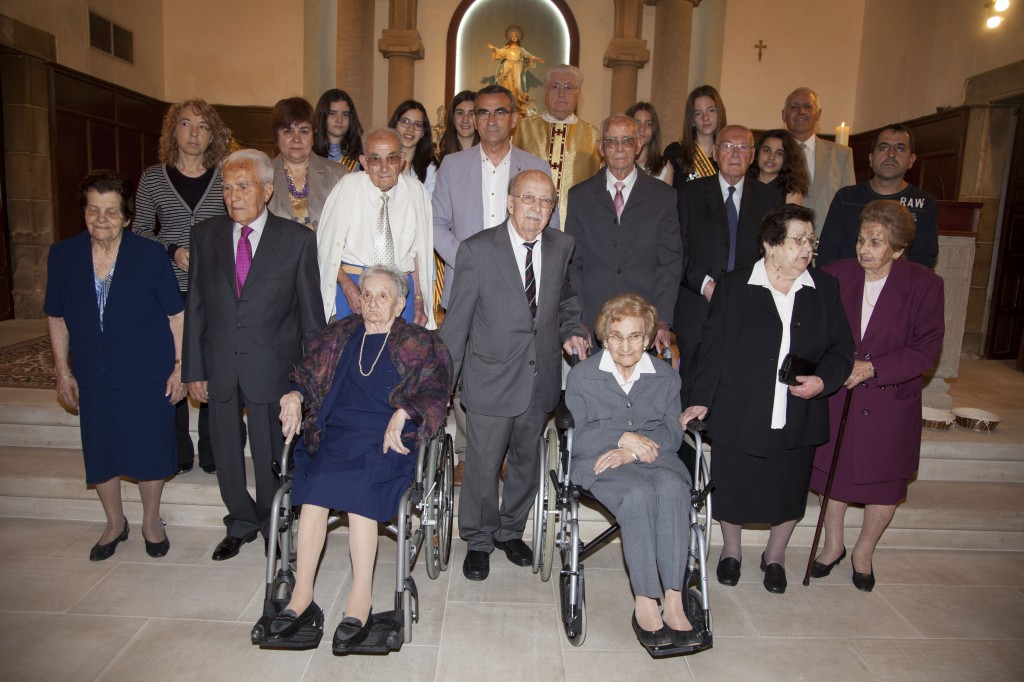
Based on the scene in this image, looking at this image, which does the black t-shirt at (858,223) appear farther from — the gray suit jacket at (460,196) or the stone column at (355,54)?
the stone column at (355,54)

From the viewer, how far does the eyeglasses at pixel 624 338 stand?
111 inches

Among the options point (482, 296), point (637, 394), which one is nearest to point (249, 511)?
point (482, 296)

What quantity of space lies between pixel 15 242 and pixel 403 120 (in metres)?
5.63

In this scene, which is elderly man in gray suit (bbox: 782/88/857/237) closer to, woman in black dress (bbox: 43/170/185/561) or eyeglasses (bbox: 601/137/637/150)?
eyeglasses (bbox: 601/137/637/150)

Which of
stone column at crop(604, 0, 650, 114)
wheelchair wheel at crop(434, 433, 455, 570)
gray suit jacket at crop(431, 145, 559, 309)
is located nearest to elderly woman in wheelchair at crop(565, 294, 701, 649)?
wheelchair wheel at crop(434, 433, 455, 570)

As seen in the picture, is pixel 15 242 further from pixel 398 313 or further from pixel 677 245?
pixel 677 245

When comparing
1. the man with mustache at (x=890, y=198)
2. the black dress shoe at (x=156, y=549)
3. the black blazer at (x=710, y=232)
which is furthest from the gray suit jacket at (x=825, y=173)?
the black dress shoe at (x=156, y=549)

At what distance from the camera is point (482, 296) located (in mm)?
2969

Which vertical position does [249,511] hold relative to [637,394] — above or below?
below

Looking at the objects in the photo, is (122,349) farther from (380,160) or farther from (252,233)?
(380,160)

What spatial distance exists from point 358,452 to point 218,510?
1334 millimetres

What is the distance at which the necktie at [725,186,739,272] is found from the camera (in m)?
3.53

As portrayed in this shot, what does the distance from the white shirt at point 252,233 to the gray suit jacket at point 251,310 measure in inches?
0.8

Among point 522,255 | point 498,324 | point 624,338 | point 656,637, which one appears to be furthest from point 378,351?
point 656,637
